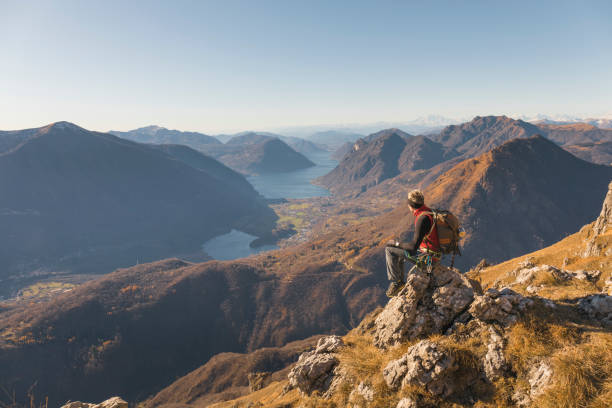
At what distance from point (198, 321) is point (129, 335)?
31080 millimetres

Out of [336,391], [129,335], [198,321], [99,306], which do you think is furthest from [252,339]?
[336,391]

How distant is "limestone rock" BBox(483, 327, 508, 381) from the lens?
830 cm

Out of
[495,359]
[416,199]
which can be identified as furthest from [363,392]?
[416,199]

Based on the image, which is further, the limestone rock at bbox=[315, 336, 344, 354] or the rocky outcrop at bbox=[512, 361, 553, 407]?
the limestone rock at bbox=[315, 336, 344, 354]

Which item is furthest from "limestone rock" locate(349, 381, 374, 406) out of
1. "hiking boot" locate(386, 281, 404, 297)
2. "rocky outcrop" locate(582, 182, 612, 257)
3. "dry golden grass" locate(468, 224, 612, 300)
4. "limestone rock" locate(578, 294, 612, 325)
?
"rocky outcrop" locate(582, 182, 612, 257)

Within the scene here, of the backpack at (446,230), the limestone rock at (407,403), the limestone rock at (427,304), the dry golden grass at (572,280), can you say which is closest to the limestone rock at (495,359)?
the limestone rock at (427,304)

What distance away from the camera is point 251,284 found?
16825 centimetres

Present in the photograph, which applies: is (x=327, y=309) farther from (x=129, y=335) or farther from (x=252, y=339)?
(x=129, y=335)

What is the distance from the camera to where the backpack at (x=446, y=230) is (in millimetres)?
9562

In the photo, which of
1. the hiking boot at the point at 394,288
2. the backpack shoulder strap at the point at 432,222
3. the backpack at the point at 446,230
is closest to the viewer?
the backpack at the point at 446,230

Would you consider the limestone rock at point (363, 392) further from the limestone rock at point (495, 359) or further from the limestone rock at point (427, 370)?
the limestone rock at point (495, 359)

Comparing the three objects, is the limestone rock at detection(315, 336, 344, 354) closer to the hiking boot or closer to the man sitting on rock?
the hiking boot

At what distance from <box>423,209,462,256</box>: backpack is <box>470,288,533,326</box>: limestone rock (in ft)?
6.97

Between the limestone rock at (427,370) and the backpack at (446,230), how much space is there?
340cm
